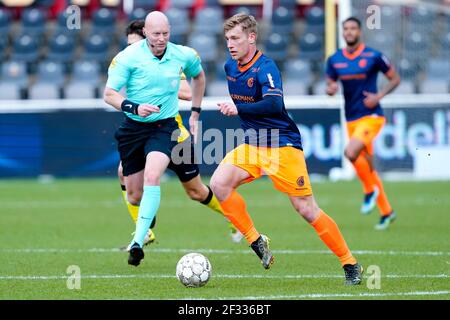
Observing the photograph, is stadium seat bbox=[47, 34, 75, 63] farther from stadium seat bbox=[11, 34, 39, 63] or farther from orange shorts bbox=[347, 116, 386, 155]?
orange shorts bbox=[347, 116, 386, 155]

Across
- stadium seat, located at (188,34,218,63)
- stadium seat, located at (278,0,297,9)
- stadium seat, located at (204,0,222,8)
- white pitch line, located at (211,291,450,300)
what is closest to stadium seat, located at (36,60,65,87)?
stadium seat, located at (188,34,218,63)

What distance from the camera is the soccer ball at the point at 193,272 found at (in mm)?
8195

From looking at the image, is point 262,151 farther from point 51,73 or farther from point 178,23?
point 178,23

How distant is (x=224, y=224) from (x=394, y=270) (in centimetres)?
481

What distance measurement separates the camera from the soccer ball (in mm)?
8195

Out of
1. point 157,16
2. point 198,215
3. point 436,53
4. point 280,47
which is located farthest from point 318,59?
point 157,16

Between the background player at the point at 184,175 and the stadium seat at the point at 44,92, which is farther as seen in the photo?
the stadium seat at the point at 44,92

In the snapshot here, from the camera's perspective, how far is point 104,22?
25016mm

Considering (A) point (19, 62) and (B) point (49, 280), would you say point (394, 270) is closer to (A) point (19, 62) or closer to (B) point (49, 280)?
(B) point (49, 280)

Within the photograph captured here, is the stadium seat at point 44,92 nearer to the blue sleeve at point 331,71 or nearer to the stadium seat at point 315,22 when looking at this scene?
the stadium seat at point 315,22

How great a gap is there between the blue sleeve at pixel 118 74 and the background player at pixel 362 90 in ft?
15.0

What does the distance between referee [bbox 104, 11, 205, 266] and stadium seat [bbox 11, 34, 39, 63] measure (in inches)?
574

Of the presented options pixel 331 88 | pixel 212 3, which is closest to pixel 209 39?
pixel 212 3

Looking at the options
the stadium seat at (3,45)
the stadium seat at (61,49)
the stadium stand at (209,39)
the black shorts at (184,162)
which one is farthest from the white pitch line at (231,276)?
the stadium seat at (3,45)
